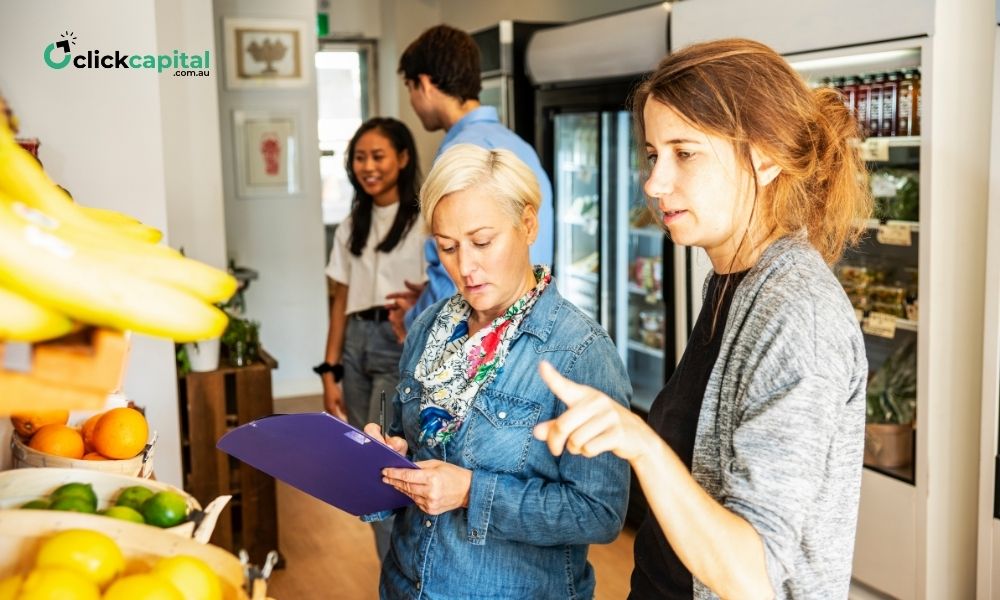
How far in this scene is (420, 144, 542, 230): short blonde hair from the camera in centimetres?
186

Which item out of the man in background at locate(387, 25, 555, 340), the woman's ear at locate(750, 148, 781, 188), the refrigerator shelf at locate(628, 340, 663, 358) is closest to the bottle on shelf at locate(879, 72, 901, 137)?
the man in background at locate(387, 25, 555, 340)

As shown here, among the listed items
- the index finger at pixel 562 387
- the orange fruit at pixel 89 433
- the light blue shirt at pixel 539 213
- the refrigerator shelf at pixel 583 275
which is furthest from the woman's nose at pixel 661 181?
the refrigerator shelf at pixel 583 275

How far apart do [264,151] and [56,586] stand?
6.22 meters

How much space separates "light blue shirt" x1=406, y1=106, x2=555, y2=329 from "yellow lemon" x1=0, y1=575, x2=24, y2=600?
194cm

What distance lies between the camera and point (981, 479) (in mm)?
3041

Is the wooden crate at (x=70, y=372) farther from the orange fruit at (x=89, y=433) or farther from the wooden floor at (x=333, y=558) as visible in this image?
the wooden floor at (x=333, y=558)

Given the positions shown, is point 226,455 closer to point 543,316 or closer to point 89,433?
point 89,433

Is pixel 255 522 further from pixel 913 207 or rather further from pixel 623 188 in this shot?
pixel 913 207

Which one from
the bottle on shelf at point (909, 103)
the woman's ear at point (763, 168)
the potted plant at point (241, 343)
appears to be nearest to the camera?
the woman's ear at point (763, 168)

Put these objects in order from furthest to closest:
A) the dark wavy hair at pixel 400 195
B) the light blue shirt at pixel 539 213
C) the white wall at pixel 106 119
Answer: the dark wavy hair at pixel 400 195 < the light blue shirt at pixel 539 213 < the white wall at pixel 106 119

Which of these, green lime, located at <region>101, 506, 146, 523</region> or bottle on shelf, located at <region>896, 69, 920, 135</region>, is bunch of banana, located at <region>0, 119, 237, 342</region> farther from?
bottle on shelf, located at <region>896, 69, 920, 135</region>

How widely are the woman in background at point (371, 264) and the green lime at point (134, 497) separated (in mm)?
2115

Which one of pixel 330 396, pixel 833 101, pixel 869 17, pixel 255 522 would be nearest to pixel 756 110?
pixel 833 101

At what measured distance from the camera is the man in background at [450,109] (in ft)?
10.3
